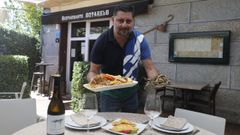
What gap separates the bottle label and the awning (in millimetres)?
5430

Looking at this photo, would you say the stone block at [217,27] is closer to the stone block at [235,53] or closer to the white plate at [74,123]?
the stone block at [235,53]

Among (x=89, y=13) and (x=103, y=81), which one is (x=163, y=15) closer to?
(x=89, y=13)

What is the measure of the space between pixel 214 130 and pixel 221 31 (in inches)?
152

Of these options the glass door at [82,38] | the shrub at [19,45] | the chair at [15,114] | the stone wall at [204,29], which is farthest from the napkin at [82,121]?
the shrub at [19,45]

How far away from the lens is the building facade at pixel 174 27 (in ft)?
16.9

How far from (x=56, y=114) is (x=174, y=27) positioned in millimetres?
5164

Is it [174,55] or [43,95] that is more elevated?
[174,55]

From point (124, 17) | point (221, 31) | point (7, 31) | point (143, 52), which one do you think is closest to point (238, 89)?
point (221, 31)

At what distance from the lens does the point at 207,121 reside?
6.14 feet

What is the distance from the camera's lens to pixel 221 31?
524cm

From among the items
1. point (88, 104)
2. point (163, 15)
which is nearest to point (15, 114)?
point (88, 104)

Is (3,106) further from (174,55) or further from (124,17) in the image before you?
(174,55)

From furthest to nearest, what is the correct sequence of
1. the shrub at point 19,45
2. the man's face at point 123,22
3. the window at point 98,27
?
the shrub at point 19,45 → the window at point 98,27 → the man's face at point 123,22

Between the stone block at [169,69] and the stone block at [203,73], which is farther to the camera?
the stone block at [169,69]
